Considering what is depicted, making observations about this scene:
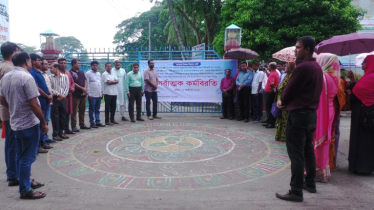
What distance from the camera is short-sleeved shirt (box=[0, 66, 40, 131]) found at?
3501mm

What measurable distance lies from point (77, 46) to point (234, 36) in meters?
58.9

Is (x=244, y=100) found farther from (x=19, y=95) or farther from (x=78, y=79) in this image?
(x=19, y=95)

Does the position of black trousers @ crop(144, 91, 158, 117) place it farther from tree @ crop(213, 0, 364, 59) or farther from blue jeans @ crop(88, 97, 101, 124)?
tree @ crop(213, 0, 364, 59)

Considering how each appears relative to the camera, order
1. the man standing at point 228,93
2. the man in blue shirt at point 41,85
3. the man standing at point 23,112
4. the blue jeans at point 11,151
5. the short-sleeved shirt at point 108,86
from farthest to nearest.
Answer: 1. the man standing at point 228,93
2. the short-sleeved shirt at point 108,86
3. the man in blue shirt at point 41,85
4. the blue jeans at point 11,151
5. the man standing at point 23,112

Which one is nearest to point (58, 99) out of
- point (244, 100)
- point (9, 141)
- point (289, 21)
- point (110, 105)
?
point (110, 105)

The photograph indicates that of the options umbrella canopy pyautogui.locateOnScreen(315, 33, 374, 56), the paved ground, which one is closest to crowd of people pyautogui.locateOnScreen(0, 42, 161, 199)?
the paved ground

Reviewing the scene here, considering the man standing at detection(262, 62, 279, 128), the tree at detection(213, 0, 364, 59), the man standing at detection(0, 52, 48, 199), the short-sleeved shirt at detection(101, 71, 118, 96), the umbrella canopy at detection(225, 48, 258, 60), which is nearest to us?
the man standing at detection(0, 52, 48, 199)

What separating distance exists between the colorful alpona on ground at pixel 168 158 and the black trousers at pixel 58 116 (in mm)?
409

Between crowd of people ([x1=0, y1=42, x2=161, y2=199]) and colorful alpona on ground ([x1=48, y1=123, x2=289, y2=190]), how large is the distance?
A: 0.73 meters

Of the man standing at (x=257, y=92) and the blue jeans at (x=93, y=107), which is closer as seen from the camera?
the blue jeans at (x=93, y=107)

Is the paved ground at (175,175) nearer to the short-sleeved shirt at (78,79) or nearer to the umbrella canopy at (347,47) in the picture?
the short-sleeved shirt at (78,79)

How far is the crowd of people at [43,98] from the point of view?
3.56 m

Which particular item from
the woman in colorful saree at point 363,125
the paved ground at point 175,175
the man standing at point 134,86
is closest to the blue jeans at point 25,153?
the paved ground at point 175,175

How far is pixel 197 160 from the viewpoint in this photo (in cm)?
524
